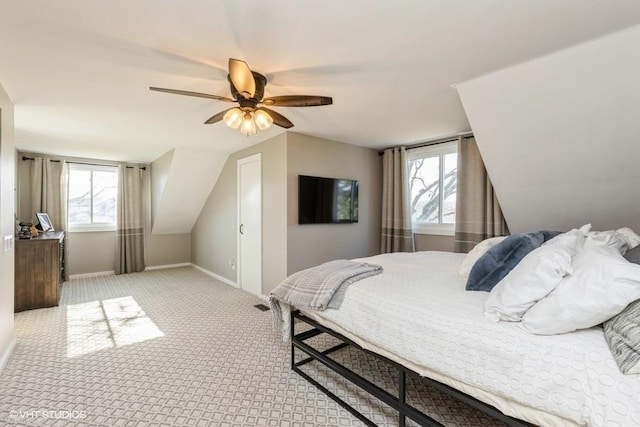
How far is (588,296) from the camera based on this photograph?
1.10 meters

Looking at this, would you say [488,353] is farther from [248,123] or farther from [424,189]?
[424,189]

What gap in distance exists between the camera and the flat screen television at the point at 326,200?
12.4 feet

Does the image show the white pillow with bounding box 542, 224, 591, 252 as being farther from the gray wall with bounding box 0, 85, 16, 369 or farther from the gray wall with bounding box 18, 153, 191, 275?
the gray wall with bounding box 18, 153, 191, 275

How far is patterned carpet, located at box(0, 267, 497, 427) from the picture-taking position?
181 centimetres

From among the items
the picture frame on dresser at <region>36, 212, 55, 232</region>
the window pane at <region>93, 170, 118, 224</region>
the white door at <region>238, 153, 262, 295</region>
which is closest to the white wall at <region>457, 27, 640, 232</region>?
the white door at <region>238, 153, 262, 295</region>

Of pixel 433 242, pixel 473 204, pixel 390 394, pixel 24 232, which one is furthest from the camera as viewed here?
pixel 433 242

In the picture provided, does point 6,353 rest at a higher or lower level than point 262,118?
lower

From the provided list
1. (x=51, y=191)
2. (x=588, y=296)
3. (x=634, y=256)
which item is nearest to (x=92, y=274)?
(x=51, y=191)

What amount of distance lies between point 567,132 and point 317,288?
7.65 feet

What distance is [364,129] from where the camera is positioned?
356cm

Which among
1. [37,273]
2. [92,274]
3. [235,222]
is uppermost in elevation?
[235,222]

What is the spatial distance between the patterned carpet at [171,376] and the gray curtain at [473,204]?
210cm

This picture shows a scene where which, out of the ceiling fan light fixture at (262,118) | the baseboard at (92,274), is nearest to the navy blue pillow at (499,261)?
the ceiling fan light fixture at (262,118)

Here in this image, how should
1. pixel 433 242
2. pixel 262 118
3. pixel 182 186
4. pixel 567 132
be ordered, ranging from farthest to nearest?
pixel 182 186 → pixel 433 242 → pixel 567 132 → pixel 262 118
